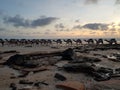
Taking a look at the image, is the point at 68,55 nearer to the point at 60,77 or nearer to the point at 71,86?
the point at 60,77

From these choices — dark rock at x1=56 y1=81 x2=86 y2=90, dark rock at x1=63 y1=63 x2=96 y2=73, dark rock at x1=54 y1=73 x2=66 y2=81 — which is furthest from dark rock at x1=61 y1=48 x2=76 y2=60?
dark rock at x1=56 y1=81 x2=86 y2=90

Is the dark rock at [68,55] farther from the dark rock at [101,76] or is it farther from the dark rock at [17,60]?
the dark rock at [101,76]

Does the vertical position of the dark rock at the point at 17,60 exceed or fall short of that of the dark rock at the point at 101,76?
it exceeds it

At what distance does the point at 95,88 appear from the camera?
11.8 meters

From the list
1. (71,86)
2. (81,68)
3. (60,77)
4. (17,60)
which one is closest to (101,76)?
(81,68)

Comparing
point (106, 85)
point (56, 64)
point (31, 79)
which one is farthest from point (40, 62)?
point (106, 85)

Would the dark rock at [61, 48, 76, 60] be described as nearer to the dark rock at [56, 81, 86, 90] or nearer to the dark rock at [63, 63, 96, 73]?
the dark rock at [63, 63, 96, 73]

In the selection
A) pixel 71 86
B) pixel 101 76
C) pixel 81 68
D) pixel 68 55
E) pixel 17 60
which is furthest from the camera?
pixel 68 55

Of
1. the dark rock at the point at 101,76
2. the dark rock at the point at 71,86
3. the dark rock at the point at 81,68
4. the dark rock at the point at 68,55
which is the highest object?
the dark rock at the point at 68,55

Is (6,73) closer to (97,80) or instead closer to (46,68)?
(46,68)

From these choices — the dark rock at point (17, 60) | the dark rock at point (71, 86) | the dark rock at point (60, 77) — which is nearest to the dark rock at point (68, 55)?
the dark rock at point (17, 60)

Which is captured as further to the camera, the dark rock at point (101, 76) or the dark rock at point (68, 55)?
the dark rock at point (68, 55)

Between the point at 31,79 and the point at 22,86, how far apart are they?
6.06ft

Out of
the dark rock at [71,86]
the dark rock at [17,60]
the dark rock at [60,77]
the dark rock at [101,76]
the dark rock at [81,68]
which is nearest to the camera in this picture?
the dark rock at [71,86]
